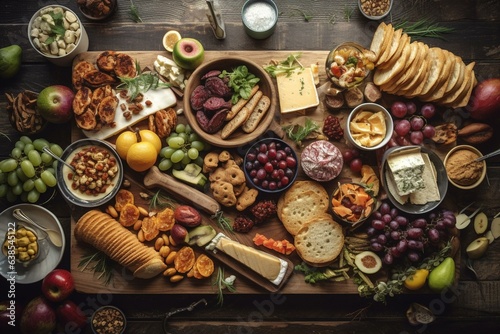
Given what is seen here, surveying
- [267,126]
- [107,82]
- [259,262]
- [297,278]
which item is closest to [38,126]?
[107,82]

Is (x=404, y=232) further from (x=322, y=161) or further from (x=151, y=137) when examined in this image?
(x=151, y=137)

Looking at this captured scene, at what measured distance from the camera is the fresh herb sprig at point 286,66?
8.30ft

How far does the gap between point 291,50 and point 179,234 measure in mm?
1242

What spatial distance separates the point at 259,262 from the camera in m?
2.43

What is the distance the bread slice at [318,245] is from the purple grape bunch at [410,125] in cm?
58

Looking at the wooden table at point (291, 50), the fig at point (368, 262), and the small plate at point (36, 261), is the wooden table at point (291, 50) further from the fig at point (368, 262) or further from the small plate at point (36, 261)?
the fig at point (368, 262)

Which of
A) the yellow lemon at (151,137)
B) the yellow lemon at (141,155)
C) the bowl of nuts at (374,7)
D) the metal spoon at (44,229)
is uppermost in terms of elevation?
the bowl of nuts at (374,7)

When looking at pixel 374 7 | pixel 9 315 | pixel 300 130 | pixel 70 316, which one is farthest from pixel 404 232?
pixel 9 315

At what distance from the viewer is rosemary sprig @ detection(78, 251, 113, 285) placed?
249cm

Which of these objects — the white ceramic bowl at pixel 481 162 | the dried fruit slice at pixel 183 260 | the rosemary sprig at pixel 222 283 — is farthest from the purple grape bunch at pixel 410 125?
the dried fruit slice at pixel 183 260

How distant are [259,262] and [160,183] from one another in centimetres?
68

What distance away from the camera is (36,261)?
2.52 metres

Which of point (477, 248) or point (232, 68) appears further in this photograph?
point (477, 248)

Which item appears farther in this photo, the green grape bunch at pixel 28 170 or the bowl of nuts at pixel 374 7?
the bowl of nuts at pixel 374 7
